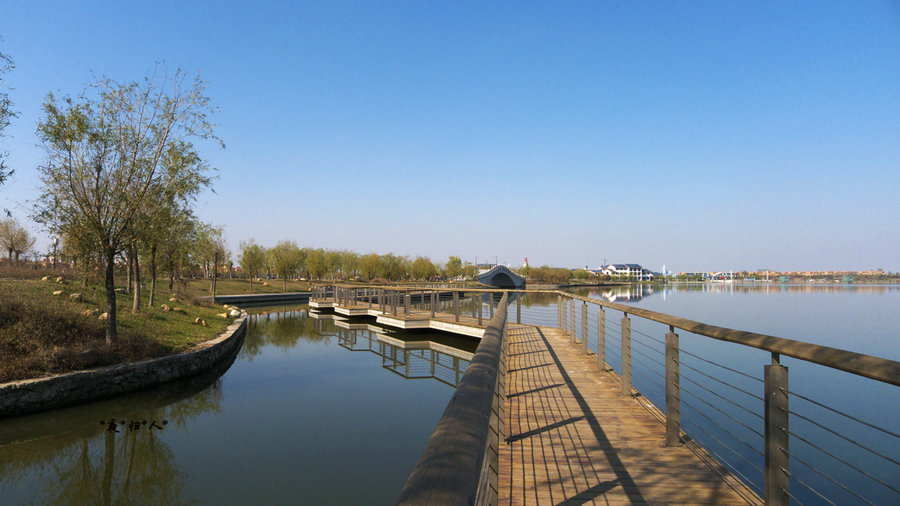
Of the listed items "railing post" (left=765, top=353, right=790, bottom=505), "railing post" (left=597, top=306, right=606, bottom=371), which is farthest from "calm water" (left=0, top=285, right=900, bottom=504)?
"railing post" (left=597, top=306, right=606, bottom=371)

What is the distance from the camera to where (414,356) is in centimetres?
1416

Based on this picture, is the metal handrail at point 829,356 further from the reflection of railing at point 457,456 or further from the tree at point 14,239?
the tree at point 14,239

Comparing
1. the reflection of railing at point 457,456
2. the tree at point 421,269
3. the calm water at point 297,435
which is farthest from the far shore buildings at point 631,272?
the reflection of railing at point 457,456

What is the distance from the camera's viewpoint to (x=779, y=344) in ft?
7.42

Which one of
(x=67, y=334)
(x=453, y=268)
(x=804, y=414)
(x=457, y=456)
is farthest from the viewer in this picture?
(x=453, y=268)

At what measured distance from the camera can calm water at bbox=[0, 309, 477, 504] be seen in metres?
5.67

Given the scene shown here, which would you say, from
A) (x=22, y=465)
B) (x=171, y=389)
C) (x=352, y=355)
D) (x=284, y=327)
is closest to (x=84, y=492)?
(x=22, y=465)

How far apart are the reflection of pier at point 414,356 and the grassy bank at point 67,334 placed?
5.32 meters

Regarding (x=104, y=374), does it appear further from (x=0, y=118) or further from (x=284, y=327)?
(x=284, y=327)

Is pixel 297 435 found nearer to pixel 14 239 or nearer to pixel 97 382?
pixel 97 382

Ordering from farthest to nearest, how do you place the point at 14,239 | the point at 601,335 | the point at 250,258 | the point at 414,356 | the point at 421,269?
the point at 421,269
the point at 250,258
the point at 14,239
the point at 414,356
the point at 601,335

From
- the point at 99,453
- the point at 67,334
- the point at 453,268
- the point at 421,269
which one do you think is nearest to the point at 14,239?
the point at 67,334

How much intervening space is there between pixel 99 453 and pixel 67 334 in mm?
4662

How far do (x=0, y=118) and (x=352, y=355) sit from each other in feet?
33.4
